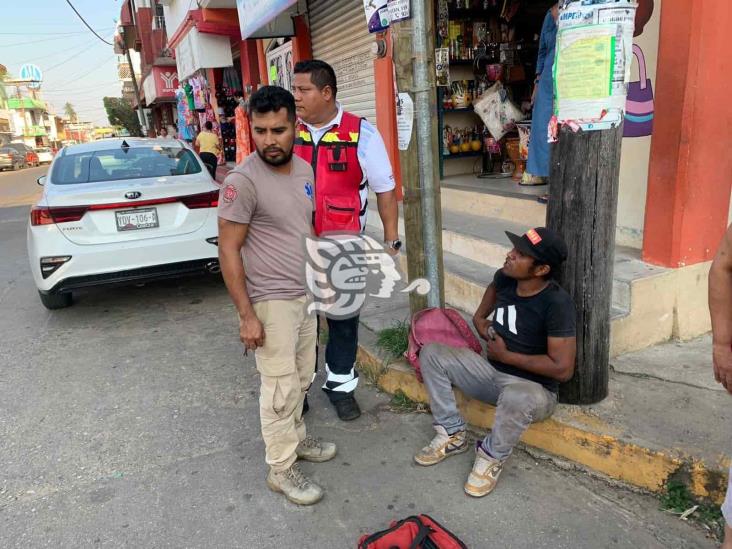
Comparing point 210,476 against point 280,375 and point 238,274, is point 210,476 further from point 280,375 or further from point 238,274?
point 238,274

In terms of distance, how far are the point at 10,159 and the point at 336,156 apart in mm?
42268

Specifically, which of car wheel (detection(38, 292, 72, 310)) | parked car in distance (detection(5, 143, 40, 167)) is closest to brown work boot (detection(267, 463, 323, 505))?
car wheel (detection(38, 292, 72, 310))

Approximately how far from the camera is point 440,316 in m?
2.95

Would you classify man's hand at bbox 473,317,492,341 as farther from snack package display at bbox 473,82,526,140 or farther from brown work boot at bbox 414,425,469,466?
snack package display at bbox 473,82,526,140

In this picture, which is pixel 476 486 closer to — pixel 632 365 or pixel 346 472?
pixel 346 472

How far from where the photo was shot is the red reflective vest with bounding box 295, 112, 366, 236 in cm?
289

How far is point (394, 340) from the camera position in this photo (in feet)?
11.8

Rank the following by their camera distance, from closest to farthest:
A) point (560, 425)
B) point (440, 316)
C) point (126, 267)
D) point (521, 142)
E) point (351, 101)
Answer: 1. point (560, 425)
2. point (440, 316)
3. point (126, 267)
4. point (521, 142)
5. point (351, 101)

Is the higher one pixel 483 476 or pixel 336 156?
pixel 336 156

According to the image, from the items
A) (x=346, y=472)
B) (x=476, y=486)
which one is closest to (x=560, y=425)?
(x=476, y=486)

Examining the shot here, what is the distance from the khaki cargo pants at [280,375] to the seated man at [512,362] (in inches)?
25.9

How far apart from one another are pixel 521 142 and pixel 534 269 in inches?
143

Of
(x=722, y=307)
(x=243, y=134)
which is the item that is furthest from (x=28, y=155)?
(x=722, y=307)

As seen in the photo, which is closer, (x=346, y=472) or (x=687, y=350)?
(x=346, y=472)
